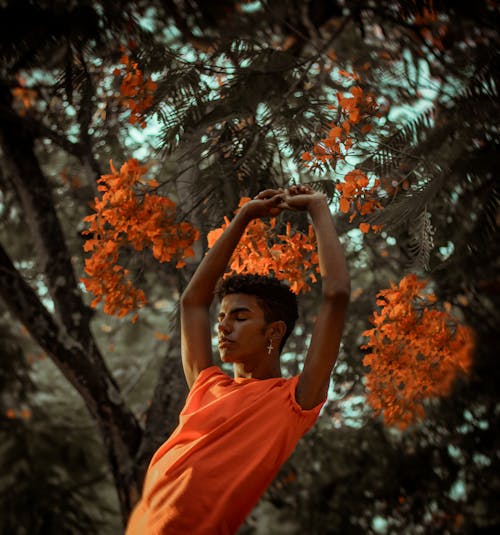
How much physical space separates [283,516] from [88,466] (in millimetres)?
1842

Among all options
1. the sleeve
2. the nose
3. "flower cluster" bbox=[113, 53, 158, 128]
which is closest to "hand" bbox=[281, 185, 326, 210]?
the nose

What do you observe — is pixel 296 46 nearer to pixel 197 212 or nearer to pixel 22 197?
pixel 197 212

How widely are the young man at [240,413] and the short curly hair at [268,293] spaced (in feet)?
0.21

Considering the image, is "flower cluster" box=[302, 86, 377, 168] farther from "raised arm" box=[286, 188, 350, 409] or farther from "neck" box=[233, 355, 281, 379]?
"neck" box=[233, 355, 281, 379]

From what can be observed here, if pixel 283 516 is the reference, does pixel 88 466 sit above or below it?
above

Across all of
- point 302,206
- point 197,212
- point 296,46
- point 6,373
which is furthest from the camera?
point 6,373

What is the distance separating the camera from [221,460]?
2115 millimetres

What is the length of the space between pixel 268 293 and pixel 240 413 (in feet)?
1.66

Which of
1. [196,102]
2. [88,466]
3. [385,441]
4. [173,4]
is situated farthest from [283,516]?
[173,4]

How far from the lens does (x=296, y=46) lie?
2.74 meters

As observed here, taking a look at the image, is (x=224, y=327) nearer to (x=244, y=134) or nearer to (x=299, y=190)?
(x=299, y=190)

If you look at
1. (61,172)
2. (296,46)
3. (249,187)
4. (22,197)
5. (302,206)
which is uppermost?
(61,172)

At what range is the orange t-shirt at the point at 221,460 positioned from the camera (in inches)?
81.9

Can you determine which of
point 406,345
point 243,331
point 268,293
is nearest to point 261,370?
point 243,331
